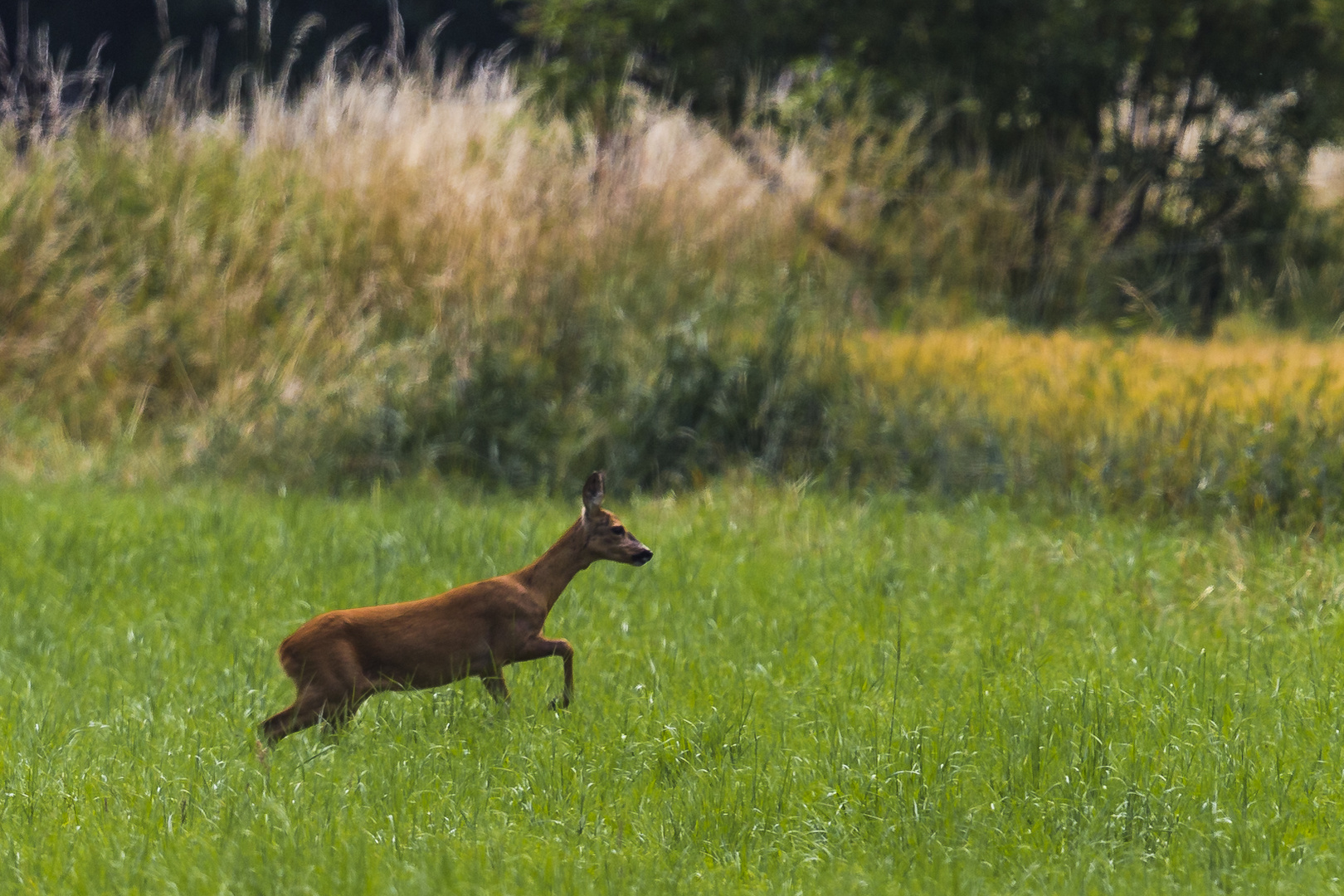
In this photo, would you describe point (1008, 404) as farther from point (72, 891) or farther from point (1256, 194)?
point (72, 891)

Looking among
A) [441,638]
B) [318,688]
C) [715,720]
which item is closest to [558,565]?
[441,638]

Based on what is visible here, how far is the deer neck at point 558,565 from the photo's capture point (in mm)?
4309

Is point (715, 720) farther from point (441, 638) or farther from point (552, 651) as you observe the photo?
point (441, 638)

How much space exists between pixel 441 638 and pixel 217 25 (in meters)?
25.6

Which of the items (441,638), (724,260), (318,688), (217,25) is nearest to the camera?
(318,688)

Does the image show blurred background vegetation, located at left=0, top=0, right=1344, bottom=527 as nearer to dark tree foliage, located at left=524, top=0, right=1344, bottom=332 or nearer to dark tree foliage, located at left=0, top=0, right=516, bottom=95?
dark tree foliage, located at left=524, top=0, right=1344, bottom=332

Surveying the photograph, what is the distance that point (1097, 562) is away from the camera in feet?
21.7

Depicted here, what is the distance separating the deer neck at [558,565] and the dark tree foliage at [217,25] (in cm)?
2194

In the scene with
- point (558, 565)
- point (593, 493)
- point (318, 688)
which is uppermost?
point (593, 493)

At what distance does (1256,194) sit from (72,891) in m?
10.0

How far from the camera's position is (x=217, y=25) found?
27484mm

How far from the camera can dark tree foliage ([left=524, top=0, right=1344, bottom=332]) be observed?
1094 cm

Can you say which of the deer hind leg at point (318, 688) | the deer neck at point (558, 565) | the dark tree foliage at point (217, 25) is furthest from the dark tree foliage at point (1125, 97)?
the dark tree foliage at point (217, 25)

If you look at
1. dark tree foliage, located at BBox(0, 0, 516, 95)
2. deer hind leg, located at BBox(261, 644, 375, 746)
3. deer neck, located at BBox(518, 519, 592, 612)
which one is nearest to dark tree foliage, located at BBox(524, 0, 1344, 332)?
deer neck, located at BBox(518, 519, 592, 612)
